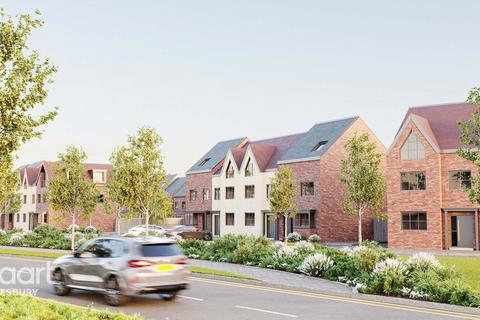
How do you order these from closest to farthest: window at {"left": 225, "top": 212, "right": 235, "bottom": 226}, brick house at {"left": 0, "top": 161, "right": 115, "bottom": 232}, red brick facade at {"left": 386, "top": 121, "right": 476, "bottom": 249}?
1. red brick facade at {"left": 386, "top": 121, "right": 476, "bottom": 249}
2. window at {"left": 225, "top": 212, "right": 235, "bottom": 226}
3. brick house at {"left": 0, "top": 161, "right": 115, "bottom": 232}

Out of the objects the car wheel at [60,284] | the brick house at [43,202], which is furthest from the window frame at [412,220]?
the brick house at [43,202]

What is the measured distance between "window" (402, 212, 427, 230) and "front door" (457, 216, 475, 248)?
2.22 meters

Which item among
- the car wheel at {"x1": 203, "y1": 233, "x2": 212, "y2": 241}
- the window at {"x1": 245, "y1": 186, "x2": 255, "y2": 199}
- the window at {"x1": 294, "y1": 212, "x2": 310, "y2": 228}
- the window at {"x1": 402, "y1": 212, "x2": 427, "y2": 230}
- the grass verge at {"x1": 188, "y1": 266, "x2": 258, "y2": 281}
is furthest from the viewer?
the window at {"x1": 245, "y1": 186, "x2": 255, "y2": 199}

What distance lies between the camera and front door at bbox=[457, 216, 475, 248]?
36875mm

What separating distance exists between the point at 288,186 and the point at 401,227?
27.4 ft

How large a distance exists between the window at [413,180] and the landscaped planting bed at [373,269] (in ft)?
59.4

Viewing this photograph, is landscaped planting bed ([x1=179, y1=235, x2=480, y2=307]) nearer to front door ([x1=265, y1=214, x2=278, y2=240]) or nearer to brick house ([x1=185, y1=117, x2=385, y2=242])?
brick house ([x1=185, y1=117, x2=385, y2=242])

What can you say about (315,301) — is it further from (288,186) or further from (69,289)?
(288,186)

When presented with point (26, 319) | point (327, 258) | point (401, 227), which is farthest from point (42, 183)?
point (26, 319)

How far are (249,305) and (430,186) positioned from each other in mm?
28603

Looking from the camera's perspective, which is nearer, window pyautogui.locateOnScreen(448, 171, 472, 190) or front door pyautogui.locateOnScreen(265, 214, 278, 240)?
window pyautogui.locateOnScreen(448, 171, 472, 190)

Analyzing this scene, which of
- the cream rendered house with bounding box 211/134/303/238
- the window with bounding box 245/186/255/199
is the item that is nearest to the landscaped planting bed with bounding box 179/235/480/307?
the cream rendered house with bounding box 211/134/303/238

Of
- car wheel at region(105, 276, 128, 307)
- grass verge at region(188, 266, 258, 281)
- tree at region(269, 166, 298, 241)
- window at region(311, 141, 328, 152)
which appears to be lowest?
grass verge at region(188, 266, 258, 281)

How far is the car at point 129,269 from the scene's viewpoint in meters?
12.1
